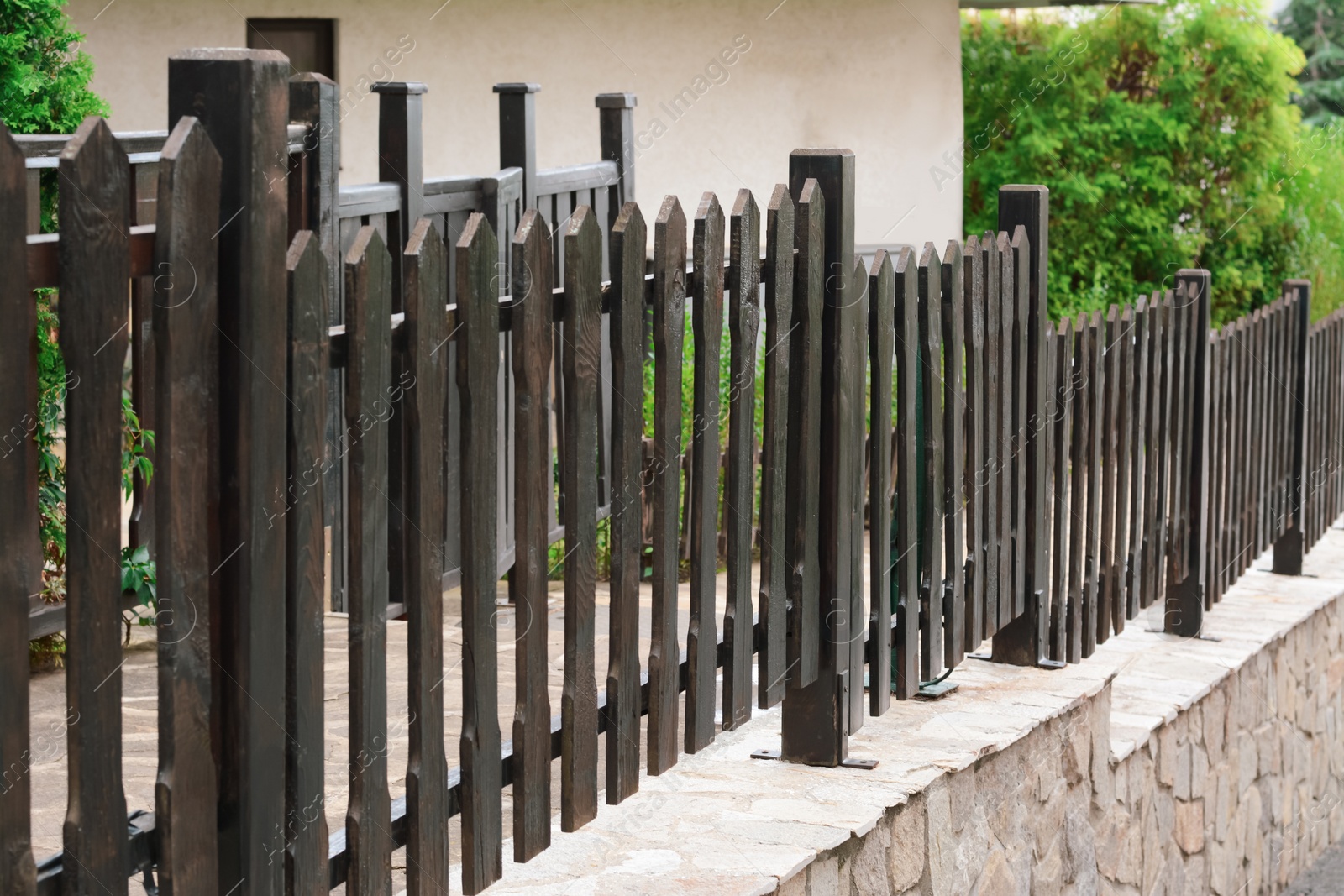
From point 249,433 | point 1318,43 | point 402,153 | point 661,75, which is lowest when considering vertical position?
point 249,433

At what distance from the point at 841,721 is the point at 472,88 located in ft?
24.1

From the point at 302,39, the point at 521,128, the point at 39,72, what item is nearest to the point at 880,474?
the point at 521,128

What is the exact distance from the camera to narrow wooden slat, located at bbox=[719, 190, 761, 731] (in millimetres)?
3305

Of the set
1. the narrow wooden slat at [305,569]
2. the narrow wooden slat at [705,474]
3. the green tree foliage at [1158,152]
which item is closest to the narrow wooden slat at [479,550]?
the narrow wooden slat at [305,569]

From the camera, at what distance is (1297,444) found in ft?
24.1

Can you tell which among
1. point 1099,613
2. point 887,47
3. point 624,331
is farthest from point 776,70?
point 624,331

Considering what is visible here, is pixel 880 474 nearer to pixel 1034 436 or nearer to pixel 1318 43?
pixel 1034 436

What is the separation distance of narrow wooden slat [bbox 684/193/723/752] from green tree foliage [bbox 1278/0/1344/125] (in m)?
31.4

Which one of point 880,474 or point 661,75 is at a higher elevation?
point 661,75

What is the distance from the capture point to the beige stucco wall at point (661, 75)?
9305 millimetres

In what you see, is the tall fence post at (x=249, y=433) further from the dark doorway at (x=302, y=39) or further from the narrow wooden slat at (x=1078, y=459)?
the dark doorway at (x=302, y=39)

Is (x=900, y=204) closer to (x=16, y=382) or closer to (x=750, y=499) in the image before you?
(x=750, y=499)

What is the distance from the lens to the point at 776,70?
11734 millimetres

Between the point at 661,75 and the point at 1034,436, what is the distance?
7015 mm
